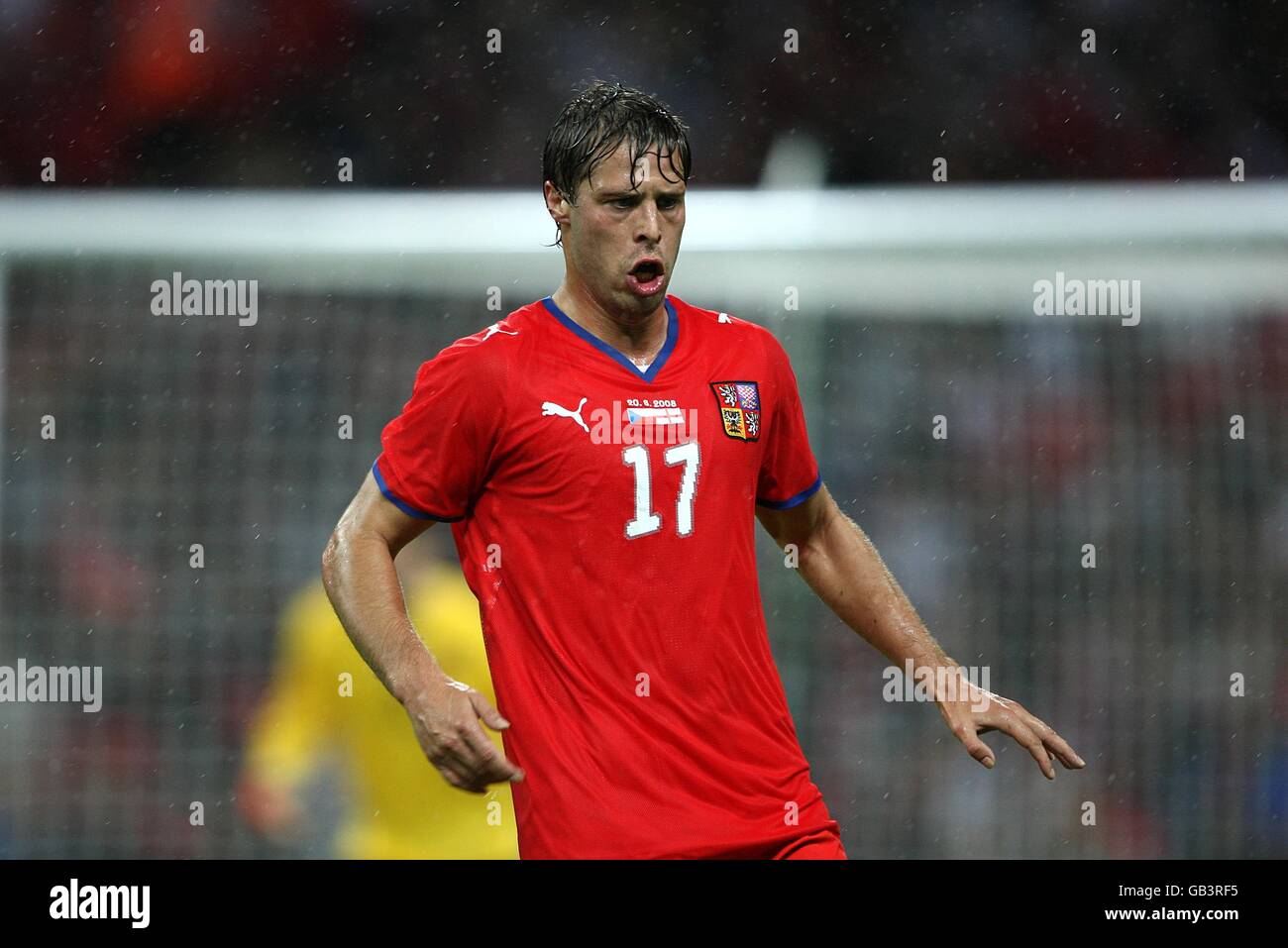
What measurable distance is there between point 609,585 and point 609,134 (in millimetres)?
903

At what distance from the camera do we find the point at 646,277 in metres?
2.97

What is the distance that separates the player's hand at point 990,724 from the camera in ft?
9.52

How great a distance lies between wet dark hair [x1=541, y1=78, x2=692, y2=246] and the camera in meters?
2.98

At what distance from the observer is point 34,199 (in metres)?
5.52

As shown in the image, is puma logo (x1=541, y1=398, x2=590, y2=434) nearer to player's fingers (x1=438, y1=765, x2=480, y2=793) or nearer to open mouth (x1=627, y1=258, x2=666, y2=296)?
open mouth (x1=627, y1=258, x2=666, y2=296)

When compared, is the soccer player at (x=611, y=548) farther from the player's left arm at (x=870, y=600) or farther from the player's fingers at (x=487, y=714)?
the player's fingers at (x=487, y=714)

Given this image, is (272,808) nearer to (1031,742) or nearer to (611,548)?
(611,548)

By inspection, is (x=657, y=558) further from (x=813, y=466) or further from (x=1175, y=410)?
(x=1175, y=410)

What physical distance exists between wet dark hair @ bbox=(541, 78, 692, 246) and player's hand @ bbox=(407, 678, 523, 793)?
1066 mm

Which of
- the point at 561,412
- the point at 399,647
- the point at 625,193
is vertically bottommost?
the point at 399,647

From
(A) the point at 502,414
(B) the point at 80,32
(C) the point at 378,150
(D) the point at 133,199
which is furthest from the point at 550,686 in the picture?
(B) the point at 80,32

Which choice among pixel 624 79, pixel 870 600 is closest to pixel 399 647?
pixel 870 600

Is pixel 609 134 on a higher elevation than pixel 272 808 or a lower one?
higher

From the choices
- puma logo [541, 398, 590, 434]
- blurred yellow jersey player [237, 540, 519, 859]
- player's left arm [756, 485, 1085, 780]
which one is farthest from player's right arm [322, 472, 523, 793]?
blurred yellow jersey player [237, 540, 519, 859]
